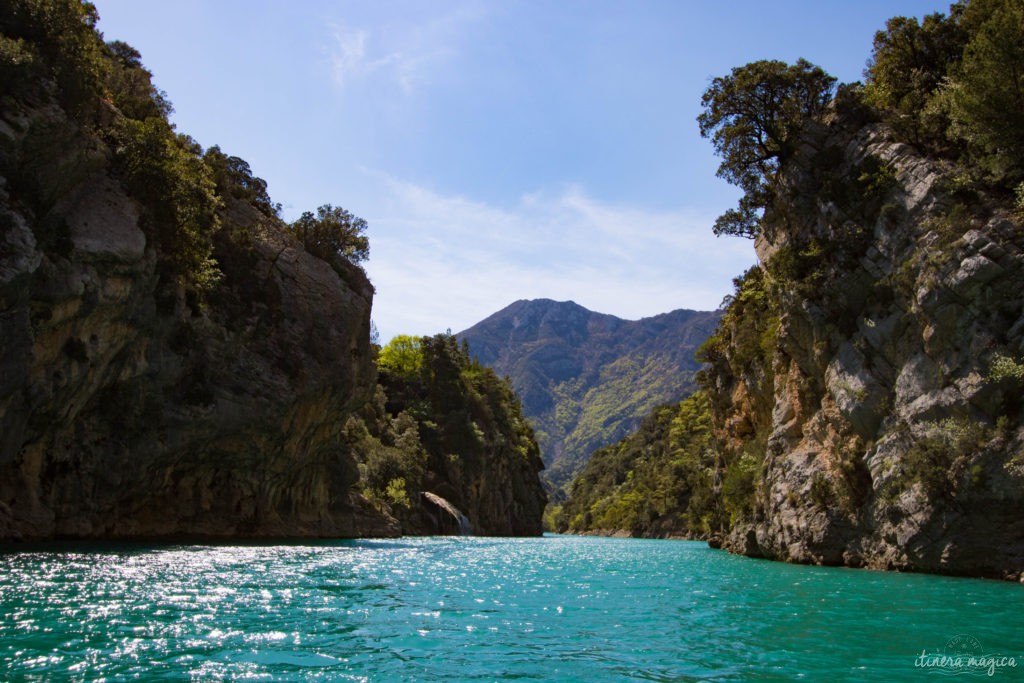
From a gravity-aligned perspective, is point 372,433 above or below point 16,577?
above

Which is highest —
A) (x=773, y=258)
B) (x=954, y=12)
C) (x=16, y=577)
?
(x=954, y=12)

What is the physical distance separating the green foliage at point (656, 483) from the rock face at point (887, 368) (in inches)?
936

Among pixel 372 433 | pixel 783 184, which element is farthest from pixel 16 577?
pixel 372 433

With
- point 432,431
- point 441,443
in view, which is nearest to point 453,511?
point 441,443

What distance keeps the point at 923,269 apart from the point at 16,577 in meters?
32.5

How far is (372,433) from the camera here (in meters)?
73.0

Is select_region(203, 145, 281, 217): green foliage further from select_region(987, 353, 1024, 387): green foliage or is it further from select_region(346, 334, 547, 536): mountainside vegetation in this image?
select_region(987, 353, 1024, 387): green foliage

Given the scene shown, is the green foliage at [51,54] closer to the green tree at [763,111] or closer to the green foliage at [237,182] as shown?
the green foliage at [237,182]

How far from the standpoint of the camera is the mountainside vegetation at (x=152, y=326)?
975 inches

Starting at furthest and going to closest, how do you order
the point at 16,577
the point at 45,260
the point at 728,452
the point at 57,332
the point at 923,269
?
the point at 728,452, the point at 923,269, the point at 57,332, the point at 45,260, the point at 16,577

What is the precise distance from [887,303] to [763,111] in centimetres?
1585

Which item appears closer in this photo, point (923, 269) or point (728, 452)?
point (923, 269)

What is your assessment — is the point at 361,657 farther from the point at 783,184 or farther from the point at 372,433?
the point at 372,433

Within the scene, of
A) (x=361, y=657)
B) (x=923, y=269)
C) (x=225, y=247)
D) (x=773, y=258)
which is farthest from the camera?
(x=225, y=247)
